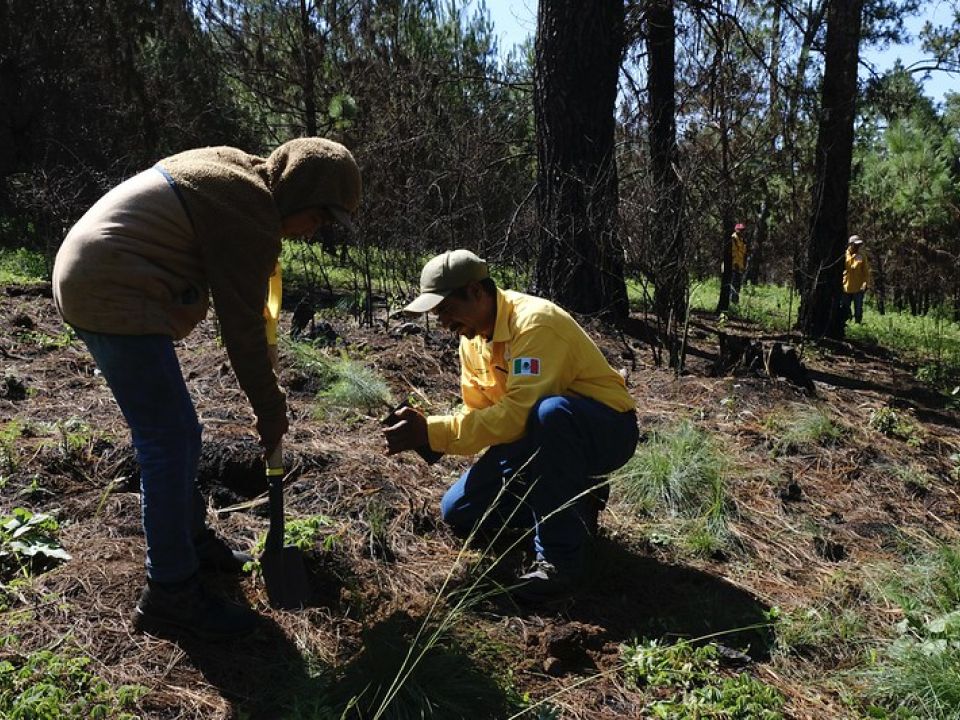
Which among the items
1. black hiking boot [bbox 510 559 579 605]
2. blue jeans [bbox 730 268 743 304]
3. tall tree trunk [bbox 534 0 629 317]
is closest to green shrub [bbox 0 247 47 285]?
tall tree trunk [bbox 534 0 629 317]

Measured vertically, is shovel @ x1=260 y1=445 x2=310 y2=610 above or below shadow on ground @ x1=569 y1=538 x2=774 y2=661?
above

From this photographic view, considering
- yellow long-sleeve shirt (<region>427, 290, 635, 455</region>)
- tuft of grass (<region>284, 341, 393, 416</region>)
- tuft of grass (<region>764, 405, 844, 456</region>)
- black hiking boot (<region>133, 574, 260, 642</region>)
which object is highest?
yellow long-sleeve shirt (<region>427, 290, 635, 455</region>)

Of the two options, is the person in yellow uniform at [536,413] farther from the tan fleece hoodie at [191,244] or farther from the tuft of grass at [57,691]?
the tuft of grass at [57,691]

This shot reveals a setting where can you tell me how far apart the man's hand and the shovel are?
42cm

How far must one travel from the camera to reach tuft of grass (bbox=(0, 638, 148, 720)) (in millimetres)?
2041

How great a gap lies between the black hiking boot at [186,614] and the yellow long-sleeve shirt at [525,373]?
0.92 metres

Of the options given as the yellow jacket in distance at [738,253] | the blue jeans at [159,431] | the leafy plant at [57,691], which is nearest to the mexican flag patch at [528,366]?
the blue jeans at [159,431]

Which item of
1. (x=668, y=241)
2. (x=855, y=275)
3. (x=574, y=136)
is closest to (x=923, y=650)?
(x=668, y=241)

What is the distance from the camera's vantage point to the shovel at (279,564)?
2.65 metres

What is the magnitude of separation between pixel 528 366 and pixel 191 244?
124 cm

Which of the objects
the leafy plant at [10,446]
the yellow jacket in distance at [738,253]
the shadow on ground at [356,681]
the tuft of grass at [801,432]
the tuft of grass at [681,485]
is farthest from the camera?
the yellow jacket in distance at [738,253]

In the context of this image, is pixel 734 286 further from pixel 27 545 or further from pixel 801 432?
pixel 27 545

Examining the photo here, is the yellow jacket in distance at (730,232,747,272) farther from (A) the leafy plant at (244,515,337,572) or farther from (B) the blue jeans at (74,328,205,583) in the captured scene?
(B) the blue jeans at (74,328,205,583)

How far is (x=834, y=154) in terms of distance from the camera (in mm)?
9508
